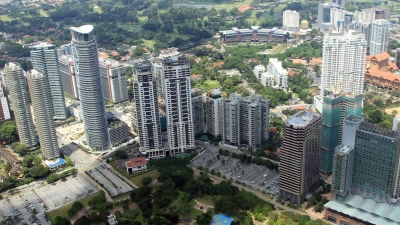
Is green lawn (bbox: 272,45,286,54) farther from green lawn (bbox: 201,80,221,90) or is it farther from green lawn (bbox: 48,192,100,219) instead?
green lawn (bbox: 48,192,100,219)

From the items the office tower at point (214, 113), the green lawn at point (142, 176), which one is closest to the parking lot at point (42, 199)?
the green lawn at point (142, 176)

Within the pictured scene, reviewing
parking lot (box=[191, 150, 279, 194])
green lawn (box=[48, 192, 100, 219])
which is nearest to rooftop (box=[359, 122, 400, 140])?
parking lot (box=[191, 150, 279, 194])

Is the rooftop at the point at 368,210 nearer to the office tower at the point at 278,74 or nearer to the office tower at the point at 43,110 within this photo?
the office tower at the point at 43,110

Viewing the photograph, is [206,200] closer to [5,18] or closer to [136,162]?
[136,162]

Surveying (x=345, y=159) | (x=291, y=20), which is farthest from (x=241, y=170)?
(x=291, y=20)

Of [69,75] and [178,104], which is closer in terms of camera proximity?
[178,104]
